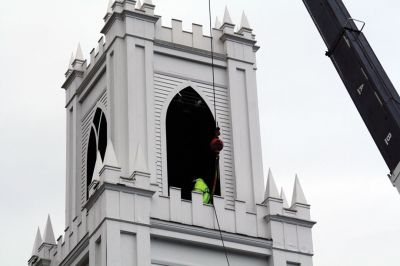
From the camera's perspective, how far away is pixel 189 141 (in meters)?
42.1

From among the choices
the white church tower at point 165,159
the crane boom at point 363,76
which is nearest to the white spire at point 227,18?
the white church tower at point 165,159

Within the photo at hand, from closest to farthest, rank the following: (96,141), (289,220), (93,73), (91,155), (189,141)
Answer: (289,220) → (189,141) → (96,141) → (91,155) → (93,73)

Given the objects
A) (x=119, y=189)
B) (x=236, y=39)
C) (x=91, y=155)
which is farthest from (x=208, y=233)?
(x=236, y=39)

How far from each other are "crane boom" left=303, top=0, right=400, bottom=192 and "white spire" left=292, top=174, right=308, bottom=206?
907 cm

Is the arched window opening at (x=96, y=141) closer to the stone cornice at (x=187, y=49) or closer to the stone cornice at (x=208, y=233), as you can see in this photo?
the stone cornice at (x=187, y=49)

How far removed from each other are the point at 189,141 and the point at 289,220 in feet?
12.8

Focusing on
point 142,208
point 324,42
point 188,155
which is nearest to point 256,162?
point 188,155

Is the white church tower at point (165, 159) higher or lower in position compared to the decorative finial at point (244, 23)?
lower

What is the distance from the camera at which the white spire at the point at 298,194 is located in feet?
136

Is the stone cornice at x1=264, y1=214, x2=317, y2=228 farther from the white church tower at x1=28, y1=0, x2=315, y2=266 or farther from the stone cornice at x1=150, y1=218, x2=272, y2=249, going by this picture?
the stone cornice at x1=150, y1=218, x2=272, y2=249

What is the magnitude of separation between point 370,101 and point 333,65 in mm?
1892

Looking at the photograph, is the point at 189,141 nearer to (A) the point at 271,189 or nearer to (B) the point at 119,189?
(A) the point at 271,189

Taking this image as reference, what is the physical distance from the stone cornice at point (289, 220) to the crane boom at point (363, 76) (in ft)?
28.5

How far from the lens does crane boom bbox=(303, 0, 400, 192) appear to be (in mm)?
30469
